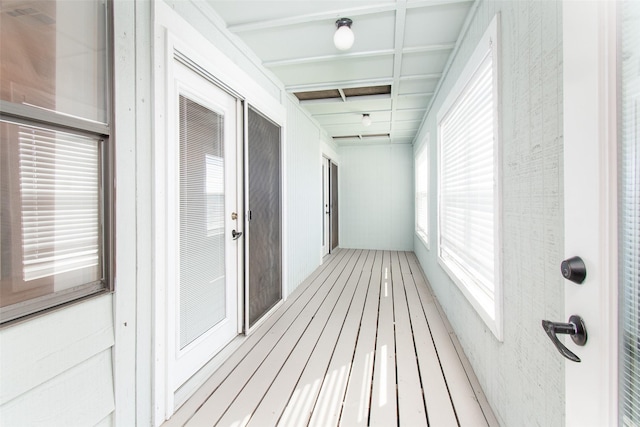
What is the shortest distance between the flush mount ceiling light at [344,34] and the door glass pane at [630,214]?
177 cm

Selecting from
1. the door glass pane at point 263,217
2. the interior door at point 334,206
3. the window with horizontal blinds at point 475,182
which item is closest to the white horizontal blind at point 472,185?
the window with horizontal blinds at point 475,182

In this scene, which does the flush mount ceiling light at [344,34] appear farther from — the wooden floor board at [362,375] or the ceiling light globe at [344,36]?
the wooden floor board at [362,375]

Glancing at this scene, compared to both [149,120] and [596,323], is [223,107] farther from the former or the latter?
[596,323]

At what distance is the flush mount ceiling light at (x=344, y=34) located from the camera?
2016 mm

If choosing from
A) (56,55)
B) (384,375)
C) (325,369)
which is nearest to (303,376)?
(325,369)

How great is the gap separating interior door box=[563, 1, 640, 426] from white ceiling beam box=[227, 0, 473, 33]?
1.59 m

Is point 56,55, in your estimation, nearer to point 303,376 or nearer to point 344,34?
point 344,34

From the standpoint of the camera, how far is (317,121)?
15.5ft

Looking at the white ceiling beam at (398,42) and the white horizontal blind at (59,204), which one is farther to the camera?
the white ceiling beam at (398,42)

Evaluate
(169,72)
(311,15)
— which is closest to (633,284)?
(169,72)

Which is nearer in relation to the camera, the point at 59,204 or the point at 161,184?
the point at 59,204

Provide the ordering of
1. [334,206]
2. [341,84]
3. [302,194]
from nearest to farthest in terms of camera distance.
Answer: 1. [341,84]
2. [302,194]
3. [334,206]

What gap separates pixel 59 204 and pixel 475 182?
92.2 inches

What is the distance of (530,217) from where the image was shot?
3.87ft
